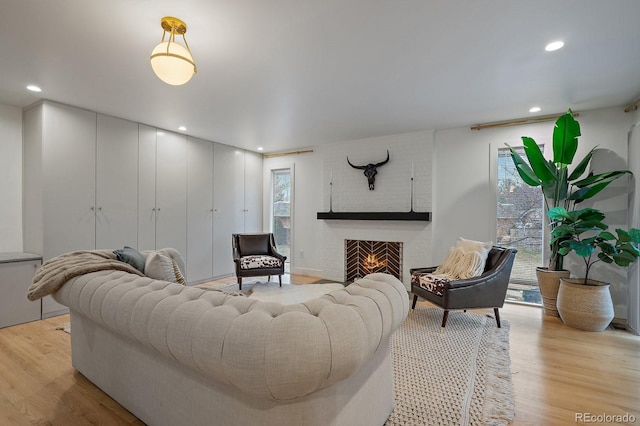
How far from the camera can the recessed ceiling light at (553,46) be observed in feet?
6.99

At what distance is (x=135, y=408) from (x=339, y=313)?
4.55ft

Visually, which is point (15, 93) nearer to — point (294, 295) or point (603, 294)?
point (294, 295)

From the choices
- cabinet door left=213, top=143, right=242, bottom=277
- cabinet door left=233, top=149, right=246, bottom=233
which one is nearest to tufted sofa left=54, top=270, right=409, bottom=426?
cabinet door left=213, top=143, right=242, bottom=277

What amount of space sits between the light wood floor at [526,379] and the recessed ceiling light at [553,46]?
2.41 m

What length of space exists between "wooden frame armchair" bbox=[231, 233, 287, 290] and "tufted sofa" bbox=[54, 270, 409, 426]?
256cm

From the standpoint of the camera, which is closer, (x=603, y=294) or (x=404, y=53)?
(x=404, y=53)

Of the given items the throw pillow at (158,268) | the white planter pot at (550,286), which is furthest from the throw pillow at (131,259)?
the white planter pot at (550,286)

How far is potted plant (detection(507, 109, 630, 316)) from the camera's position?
3.23 metres

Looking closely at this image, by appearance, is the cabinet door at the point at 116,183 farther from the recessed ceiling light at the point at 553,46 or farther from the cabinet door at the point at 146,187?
the recessed ceiling light at the point at 553,46

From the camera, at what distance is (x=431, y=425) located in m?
1.61

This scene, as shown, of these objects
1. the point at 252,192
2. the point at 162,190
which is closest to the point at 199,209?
the point at 162,190

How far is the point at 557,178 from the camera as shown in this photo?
3359mm

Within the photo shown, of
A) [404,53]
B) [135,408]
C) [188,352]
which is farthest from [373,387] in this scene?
[404,53]

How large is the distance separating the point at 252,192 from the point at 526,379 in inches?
200
